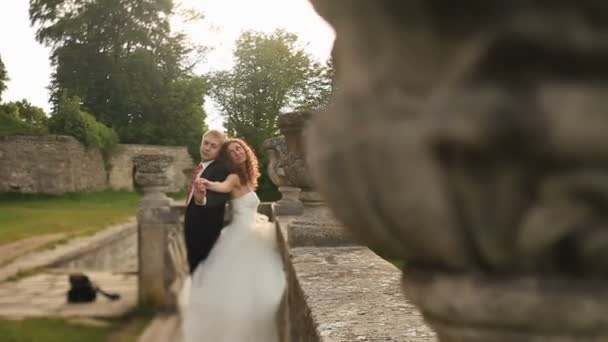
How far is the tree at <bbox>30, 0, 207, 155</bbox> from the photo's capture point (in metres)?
32.0

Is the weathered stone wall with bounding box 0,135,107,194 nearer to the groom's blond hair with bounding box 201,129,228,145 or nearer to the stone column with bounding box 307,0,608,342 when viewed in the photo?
the groom's blond hair with bounding box 201,129,228,145

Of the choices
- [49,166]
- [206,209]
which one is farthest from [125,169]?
[206,209]

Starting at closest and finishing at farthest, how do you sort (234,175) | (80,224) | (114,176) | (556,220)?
(556,220) < (234,175) < (80,224) < (114,176)

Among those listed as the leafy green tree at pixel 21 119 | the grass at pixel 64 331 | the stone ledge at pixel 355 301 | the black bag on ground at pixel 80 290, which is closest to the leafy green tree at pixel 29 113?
the leafy green tree at pixel 21 119

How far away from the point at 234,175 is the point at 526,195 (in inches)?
166

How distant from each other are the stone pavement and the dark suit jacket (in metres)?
3.53

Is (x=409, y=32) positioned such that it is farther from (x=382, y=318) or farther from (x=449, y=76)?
(x=382, y=318)

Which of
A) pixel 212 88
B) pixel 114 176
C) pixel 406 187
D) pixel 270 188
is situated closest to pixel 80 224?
pixel 270 188

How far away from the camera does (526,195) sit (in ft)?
1.69

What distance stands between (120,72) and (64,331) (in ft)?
88.9

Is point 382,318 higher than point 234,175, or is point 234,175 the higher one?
point 234,175

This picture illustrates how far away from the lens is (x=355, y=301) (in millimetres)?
2076

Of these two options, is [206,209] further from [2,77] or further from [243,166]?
[2,77]

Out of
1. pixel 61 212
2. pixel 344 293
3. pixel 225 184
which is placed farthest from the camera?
pixel 61 212
